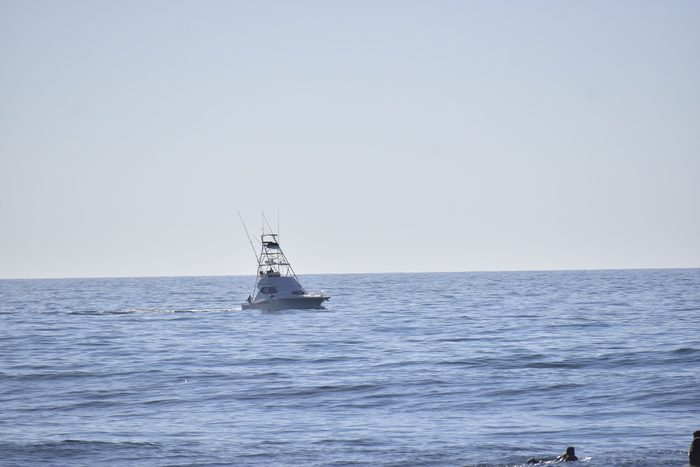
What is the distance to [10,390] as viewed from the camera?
31.8 m

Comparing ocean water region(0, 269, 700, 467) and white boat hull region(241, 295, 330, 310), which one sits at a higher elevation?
white boat hull region(241, 295, 330, 310)

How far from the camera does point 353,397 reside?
96.3ft

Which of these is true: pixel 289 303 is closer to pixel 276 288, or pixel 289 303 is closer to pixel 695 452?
pixel 276 288

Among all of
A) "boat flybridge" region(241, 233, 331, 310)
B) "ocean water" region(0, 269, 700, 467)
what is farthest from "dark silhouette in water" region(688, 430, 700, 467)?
"boat flybridge" region(241, 233, 331, 310)

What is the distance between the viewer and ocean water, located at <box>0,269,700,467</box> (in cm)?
2117

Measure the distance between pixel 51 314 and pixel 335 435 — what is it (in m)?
73.4

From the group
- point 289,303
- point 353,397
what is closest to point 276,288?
point 289,303

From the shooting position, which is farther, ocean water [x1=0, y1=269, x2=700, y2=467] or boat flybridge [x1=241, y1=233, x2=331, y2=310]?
boat flybridge [x1=241, y1=233, x2=331, y2=310]

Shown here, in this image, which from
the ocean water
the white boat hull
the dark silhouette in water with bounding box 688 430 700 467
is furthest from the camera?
the white boat hull

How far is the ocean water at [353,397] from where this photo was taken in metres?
21.2

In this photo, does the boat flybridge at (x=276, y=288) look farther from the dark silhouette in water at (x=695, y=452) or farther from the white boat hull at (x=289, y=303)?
the dark silhouette in water at (x=695, y=452)

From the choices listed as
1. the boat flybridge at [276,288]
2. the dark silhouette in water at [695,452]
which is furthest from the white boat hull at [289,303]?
the dark silhouette in water at [695,452]

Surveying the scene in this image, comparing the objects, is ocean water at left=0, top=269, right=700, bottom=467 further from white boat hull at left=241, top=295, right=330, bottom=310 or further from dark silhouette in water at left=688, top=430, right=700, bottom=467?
white boat hull at left=241, top=295, right=330, bottom=310

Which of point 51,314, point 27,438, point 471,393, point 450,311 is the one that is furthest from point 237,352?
point 51,314
